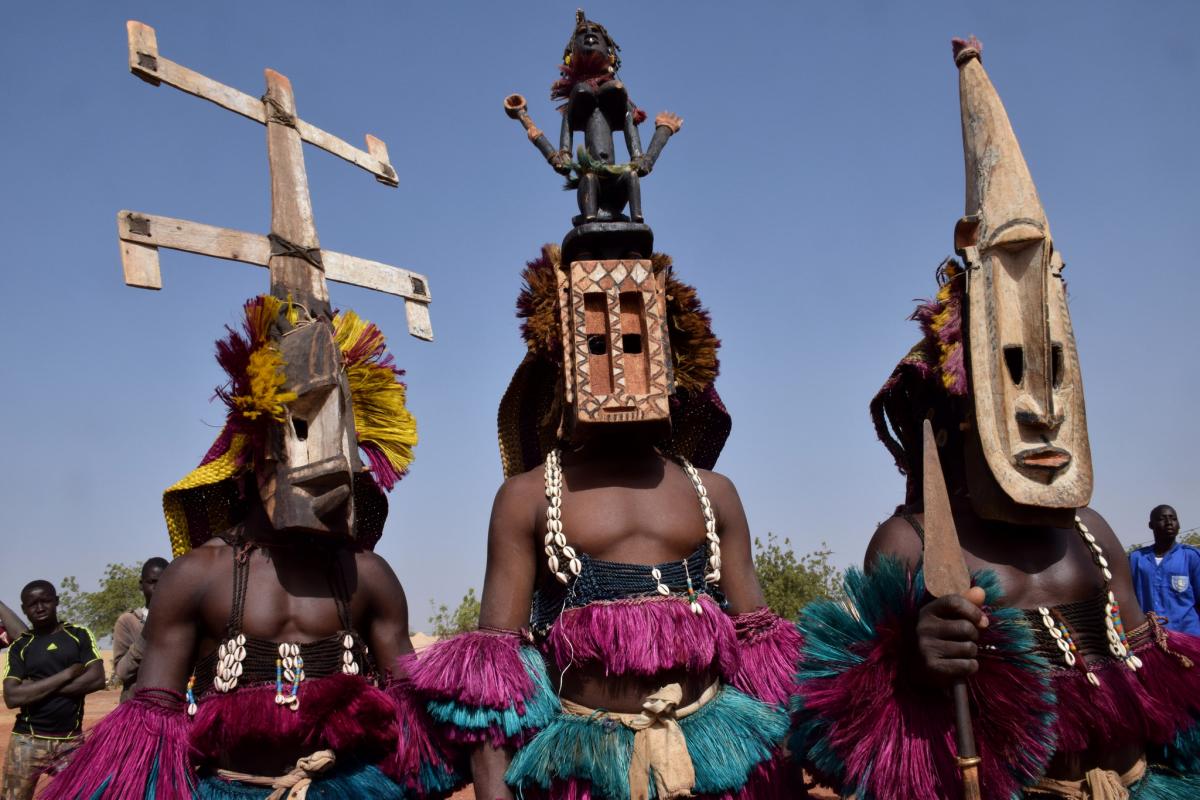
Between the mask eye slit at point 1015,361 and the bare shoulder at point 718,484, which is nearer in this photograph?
the mask eye slit at point 1015,361

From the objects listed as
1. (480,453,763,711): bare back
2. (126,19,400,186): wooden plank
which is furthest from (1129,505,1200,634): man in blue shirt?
(126,19,400,186): wooden plank

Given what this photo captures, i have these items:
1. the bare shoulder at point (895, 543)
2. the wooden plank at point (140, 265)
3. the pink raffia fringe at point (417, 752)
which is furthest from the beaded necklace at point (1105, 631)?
the wooden plank at point (140, 265)

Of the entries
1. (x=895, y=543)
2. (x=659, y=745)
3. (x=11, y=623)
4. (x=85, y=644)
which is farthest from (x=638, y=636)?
(x=11, y=623)

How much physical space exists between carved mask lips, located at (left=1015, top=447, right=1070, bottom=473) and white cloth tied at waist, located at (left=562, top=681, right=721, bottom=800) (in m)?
1.16

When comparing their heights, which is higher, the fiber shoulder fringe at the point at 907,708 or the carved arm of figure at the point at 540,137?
the carved arm of figure at the point at 540,137

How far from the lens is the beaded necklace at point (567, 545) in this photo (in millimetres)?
3092

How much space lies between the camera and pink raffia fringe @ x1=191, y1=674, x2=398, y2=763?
3244 mm

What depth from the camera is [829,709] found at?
110 inches

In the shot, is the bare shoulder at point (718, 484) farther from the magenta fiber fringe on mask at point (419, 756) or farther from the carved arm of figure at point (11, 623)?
the carved arm of figure at point (11, 623)

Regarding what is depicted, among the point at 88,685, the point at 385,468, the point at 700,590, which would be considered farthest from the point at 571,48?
the point at 88,685

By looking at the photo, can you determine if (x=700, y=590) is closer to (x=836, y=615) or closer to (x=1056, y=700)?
(x=836, y=615)

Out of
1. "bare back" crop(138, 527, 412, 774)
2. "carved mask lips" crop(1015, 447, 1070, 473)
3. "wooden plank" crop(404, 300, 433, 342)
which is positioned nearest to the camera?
"carved mask lips" crop(1015, 447, 1070, 473)

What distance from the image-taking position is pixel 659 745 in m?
2.91

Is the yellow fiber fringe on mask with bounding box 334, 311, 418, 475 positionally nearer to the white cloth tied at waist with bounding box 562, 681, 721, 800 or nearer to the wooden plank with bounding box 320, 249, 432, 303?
the wooden plank with bounding box 320, 249, 432, 303
